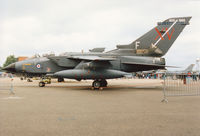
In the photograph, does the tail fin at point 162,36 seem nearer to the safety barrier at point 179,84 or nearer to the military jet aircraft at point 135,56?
the military jet aircraft at point 135,56

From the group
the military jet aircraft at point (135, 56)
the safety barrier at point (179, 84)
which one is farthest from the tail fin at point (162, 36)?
the safety barrier at point (179, 84)

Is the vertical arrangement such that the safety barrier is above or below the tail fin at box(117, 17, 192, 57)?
below

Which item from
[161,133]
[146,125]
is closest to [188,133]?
[161,133]

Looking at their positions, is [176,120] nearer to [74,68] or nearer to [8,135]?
[8,135]

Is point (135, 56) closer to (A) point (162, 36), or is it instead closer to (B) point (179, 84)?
(A) point (162, 36)

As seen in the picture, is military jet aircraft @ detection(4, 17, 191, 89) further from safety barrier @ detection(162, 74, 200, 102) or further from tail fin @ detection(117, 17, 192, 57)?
safety barrier @ detection(162, 74, 200, 102)

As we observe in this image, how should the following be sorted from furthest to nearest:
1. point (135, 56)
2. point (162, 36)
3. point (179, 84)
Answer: point (135, 56), point (162, 36), point (179, 84)

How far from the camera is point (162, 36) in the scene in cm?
1478

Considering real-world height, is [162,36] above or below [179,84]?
above

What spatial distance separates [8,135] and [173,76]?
1020 cm

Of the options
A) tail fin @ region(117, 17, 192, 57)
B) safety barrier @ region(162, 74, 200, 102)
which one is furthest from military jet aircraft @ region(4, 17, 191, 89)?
safety barrier @ region(162, 74, 200, 102)

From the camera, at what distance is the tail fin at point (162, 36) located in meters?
14.7

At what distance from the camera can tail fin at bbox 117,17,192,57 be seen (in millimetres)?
14695

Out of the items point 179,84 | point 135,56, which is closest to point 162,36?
→ point 135,56
